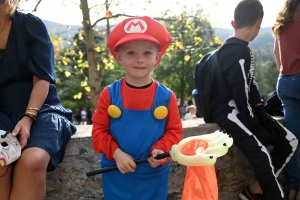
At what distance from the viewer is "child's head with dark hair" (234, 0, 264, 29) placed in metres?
2.99

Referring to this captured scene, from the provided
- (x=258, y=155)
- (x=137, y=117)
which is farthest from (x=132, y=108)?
(x=258, y=155)

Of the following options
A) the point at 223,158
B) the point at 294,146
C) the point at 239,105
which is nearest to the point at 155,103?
the point at 239,105

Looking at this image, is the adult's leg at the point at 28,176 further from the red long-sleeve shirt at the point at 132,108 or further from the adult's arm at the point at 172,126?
the adult's arm at the point at 172,126

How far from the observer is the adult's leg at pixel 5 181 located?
1974 mm

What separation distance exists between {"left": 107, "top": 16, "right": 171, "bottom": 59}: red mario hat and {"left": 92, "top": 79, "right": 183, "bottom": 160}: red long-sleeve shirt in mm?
258

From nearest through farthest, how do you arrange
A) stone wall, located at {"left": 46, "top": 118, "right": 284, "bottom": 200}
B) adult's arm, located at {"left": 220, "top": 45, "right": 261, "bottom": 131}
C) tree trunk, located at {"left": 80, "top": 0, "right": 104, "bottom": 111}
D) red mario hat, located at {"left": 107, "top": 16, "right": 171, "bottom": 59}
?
red mario hat, located at {"left": 107, "top": 16, "right": 171, "bottom": 59}, stone wall, located at {"left": 46, "top": 118, "right": 284, "bottom": 200}, adult's arm, located at {"left": 220, "top": 45, "right": 261, "bottom": 131}, tree trunk, located at {"left": 80, "top": 0, "right": 104, "bottom": 111}

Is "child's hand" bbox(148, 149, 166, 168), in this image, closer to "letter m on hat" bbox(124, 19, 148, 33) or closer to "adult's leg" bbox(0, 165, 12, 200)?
"letter m on hat" bbox(124, 19, 148, 33)

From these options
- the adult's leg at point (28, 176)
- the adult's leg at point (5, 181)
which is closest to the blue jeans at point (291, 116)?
the adult's leg at point (28, 176)

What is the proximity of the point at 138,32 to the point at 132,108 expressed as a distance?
410 millimetres

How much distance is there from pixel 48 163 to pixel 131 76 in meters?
0.73

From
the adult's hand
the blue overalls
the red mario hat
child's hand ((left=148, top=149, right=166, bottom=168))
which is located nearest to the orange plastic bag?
child's hand ((left=148, top=149, right=166, bottom=168))

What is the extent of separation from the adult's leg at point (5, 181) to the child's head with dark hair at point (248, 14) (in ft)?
6.81

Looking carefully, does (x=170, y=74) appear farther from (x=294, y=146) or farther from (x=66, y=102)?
(x=294, y=146)

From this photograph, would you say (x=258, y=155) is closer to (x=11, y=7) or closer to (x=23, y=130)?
(x=23, y=130)
